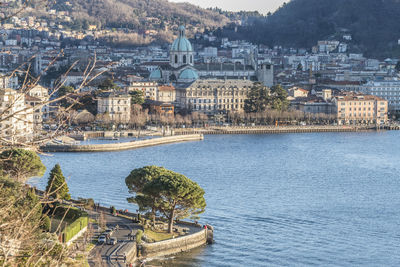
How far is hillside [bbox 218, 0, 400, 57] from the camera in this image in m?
68.2

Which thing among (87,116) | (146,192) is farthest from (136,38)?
(146,192)

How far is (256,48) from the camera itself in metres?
69.7

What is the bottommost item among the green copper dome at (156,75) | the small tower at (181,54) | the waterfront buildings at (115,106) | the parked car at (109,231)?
the parked car at (109,231)

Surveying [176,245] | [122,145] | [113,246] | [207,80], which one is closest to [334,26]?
[207,80]

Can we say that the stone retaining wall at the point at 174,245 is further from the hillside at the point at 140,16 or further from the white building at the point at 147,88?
the hillside at the point at 140,16

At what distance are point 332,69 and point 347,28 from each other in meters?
17.8

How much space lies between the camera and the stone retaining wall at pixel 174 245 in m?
10.8

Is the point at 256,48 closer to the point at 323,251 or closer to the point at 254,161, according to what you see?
the point at 254,161

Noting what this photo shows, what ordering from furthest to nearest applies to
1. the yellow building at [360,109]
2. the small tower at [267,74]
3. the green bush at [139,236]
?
the small tower at [267,74], the yellow building at [360,109], the green bush at [139,236]

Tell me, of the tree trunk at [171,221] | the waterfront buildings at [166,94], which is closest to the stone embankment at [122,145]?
the waterfront buildings at [166,94]

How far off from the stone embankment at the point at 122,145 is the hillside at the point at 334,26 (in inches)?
1467

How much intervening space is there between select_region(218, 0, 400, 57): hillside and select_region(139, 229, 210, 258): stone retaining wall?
5381 centimetres

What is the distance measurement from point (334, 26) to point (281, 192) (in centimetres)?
5752

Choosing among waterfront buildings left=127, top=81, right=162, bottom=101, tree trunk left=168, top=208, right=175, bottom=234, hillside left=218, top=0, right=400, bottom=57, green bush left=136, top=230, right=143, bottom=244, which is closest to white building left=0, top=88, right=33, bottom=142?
green bush left=136, top=230, right=143, bottom=244
